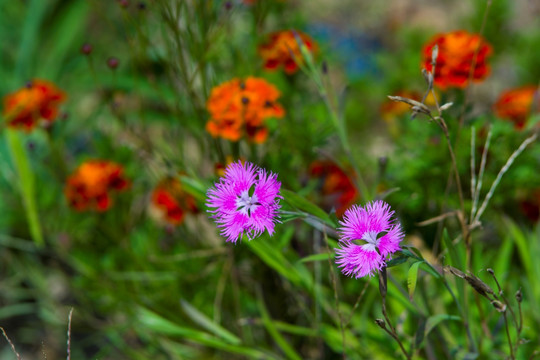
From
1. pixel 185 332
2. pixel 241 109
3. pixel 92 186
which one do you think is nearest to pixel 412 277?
pixel 241 109

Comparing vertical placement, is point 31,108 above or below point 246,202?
above

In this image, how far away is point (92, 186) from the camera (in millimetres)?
1262

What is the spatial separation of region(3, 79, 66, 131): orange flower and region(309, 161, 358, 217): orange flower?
0.63 m

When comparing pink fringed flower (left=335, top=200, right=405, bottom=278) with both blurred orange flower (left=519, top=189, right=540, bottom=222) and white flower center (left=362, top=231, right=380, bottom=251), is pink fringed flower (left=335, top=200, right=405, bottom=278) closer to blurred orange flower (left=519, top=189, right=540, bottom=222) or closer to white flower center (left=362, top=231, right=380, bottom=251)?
white flower center (left=362, top=231, right=380, bottom=251)

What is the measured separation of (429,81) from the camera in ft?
2.16

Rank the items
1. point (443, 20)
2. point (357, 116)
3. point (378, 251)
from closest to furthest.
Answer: point (378, 251) < point (357, 116) < point (443, 20)

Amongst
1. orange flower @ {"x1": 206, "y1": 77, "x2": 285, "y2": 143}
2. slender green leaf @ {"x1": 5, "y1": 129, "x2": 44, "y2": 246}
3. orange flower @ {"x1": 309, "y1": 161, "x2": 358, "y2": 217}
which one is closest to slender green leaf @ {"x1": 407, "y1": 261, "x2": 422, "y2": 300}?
orange flower @ {"x1": 206, "y1": 77, "x2": 285, "y2": 143}

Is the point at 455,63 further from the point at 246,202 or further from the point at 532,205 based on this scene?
the point at 246,202

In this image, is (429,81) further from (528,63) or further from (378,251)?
(528,63)

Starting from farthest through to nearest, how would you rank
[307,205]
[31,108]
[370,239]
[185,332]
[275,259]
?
[31,108] < [185,332] < [275,259] < [307,205] < [370,239]

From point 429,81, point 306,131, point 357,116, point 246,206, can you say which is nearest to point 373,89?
point 357,116

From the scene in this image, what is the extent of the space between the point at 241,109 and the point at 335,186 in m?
0.36

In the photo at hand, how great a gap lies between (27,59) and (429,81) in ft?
6.44

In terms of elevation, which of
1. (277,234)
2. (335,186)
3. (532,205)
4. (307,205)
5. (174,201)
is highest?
(532,205)
